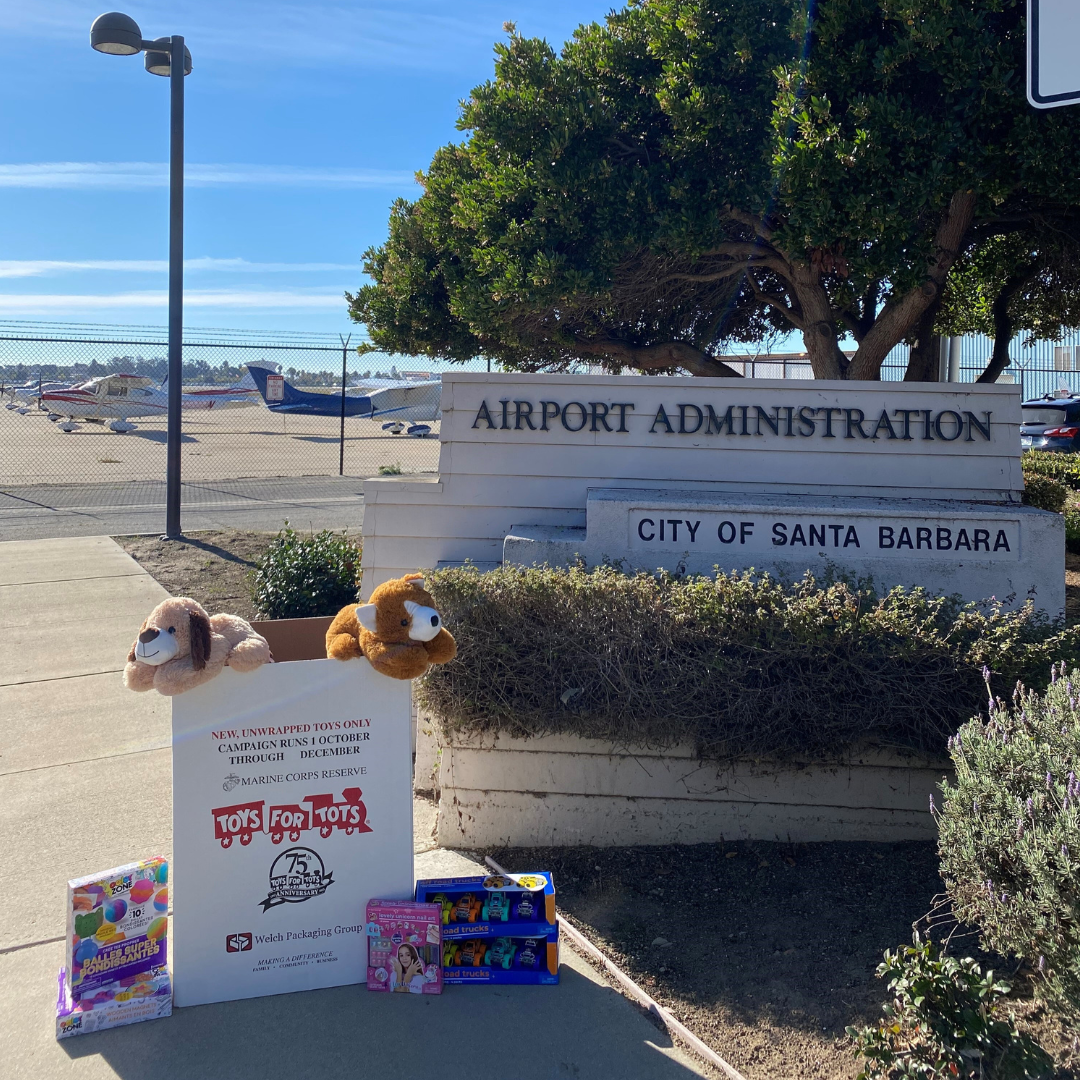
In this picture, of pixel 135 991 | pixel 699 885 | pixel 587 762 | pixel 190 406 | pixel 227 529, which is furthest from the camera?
pixel 190 406

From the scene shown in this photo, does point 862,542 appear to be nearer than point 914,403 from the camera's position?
Yes

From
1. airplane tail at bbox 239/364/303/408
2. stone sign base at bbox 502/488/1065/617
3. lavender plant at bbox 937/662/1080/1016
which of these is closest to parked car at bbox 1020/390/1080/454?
stone sign base at bbox 502/488/1065/617

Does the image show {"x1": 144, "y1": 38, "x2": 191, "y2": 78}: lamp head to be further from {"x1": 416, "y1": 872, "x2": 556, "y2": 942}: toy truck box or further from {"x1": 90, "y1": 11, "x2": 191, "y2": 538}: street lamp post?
{"x1": 416, "y1": 872, "x2": 556, "y2": 942}: toy truck box

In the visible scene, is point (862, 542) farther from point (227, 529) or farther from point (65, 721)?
point (227, 529)

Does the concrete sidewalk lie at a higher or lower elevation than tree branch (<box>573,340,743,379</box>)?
lower

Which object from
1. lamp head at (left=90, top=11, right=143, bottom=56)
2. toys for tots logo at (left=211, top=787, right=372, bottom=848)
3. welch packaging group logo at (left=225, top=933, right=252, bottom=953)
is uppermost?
lamp head at (left=90, top=11, right=143, bottom=56)

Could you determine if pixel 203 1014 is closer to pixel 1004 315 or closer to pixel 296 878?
pixel 296 878

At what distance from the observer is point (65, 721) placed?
529cm

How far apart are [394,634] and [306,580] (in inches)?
152

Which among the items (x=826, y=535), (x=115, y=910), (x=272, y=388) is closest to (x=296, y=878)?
(x=115, y=910)

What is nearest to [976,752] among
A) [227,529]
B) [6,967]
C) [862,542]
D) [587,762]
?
[587,762]

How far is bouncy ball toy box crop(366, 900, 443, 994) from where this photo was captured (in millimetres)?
2971

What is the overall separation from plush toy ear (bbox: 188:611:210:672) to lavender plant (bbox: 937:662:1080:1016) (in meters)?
2.11

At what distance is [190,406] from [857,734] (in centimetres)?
4170
